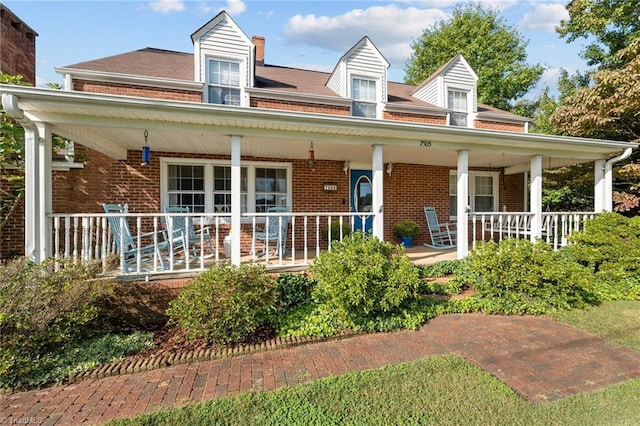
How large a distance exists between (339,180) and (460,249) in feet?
12.1

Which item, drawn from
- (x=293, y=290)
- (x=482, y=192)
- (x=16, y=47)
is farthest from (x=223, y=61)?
(x=482, y=192)

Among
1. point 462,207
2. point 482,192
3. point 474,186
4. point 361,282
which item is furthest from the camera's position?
point 482,192

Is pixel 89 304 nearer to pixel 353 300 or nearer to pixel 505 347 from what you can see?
pixel 353 300

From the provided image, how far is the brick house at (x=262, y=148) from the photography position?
14.2ft

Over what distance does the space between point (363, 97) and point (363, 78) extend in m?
0.56

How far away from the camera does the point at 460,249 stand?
6059 mm

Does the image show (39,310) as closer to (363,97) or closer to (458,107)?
(363,97)

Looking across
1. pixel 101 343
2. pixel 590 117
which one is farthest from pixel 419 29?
pixel 101 343

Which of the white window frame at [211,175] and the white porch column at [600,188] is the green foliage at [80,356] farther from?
the white porch column at [600,188]

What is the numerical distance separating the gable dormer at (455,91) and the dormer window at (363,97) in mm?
2379

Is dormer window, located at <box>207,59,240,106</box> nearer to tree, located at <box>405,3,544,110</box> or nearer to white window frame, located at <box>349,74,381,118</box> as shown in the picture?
white window frame, located at <box>349,74,381,118</box>

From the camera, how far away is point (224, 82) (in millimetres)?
7805

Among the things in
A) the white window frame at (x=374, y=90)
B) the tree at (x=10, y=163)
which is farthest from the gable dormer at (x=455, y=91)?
the tree at (x=10, y=163)

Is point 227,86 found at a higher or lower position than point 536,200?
higher
